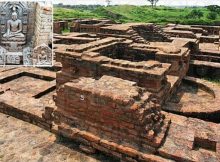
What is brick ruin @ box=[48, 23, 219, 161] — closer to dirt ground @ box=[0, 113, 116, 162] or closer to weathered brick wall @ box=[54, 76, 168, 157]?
weathered brick wall @ box=[54, 76, 168, 157]

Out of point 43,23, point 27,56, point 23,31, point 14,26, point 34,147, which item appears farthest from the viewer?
point 27,56

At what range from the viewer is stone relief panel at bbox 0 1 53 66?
461 cm

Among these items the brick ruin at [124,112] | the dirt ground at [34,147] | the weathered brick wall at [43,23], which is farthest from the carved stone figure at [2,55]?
the dirt ground at [34,147]

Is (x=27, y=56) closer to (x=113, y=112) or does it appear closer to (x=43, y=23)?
(x=43, y=23)

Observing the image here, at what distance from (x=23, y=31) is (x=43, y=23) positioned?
0.38 m

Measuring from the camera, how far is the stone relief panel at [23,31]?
15.1ft

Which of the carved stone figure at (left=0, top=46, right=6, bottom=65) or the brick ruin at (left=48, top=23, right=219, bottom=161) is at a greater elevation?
the carved stone figure at (left=0, top=46, right=6, bottom=65)

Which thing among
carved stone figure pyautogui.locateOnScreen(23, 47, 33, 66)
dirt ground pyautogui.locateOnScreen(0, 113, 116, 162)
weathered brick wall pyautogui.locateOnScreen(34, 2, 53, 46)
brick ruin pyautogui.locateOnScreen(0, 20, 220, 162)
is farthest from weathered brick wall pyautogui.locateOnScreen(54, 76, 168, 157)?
weathered brick wall pyautogui.locateOnScreen(34, 2, 53, 46)

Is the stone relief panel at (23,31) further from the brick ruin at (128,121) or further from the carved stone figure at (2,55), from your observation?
the brick ruin at (128,121)

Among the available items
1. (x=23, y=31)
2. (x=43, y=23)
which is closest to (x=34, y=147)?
(x=23, y=31)

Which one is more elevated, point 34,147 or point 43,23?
point 43,23

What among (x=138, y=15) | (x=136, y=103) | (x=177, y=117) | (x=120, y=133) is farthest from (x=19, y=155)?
(x=138, y=15)

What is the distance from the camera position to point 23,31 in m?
4.76

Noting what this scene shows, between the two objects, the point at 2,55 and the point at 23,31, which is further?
the point at 2,55
